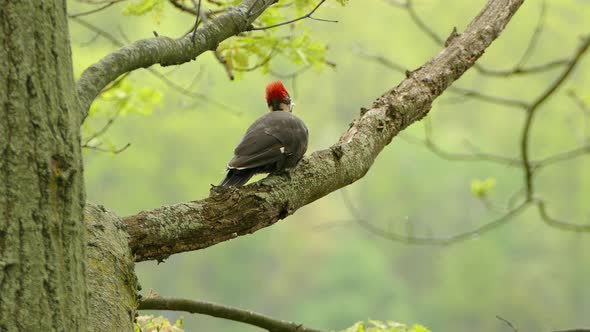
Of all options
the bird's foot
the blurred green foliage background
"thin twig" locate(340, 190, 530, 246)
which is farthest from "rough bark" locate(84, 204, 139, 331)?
the blurred green foliage background

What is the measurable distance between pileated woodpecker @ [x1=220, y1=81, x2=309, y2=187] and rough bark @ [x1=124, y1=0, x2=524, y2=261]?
0.65 ft

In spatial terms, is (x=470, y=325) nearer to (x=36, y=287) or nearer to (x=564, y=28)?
(x=564, y=28)

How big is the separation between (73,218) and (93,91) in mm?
418

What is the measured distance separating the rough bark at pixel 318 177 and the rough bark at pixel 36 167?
2.30 ft

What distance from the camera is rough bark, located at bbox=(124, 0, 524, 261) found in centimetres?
249

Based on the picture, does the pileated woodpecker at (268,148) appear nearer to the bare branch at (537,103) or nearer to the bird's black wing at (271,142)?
the bird's black wing at (271,142)

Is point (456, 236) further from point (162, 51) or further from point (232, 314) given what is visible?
point (162, 51)

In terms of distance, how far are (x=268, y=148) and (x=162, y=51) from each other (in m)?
1.18

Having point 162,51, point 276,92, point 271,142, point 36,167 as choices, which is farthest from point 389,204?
point 36,167

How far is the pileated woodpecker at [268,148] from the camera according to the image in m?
3.30

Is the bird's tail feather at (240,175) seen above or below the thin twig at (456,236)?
below

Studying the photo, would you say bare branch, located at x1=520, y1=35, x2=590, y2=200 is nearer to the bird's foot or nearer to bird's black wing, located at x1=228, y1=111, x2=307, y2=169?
bird's black wing, located at x1=228, y1=111, x2=307, y2=169

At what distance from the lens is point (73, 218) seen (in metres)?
1.76

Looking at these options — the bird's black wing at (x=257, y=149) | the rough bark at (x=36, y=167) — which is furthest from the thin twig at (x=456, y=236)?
the rough bark at (x=36, y=167)
